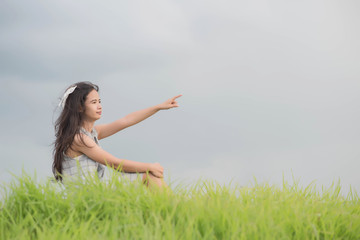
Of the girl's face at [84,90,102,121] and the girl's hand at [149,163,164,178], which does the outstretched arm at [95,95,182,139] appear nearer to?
the girl's face at [84,90,102,121]

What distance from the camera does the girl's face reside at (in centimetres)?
443

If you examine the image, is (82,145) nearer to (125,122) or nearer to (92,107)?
Result: (92,107)

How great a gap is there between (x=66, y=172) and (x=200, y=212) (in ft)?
5.70

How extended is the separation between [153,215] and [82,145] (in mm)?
1418

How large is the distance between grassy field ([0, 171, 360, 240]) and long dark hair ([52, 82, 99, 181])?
2.04 ft

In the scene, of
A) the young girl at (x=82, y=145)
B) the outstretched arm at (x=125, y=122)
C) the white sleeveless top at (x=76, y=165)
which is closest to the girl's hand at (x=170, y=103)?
the outstretched arm at (x=125, y=122)

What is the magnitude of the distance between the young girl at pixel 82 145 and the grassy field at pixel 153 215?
1.25 feet

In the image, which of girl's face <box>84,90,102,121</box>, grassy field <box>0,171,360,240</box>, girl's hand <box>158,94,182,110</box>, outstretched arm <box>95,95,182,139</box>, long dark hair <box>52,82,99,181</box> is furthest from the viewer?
outstretched arm <box>95,95,182,139</box>

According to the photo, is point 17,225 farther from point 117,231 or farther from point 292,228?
point 292,228

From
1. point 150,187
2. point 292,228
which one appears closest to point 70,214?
point 150,187

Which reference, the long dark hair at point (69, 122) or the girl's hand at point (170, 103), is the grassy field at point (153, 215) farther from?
the girl's hand at point (170, 103)

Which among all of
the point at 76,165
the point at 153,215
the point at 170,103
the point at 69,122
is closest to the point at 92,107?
the point at 69,122

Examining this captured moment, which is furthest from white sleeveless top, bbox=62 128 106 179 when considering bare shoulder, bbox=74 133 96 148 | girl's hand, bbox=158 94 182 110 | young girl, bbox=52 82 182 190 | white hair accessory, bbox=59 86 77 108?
girl's hand, bbox=158 94 182 110

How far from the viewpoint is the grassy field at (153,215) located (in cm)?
300
